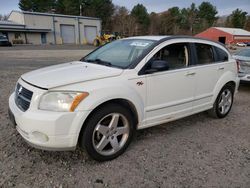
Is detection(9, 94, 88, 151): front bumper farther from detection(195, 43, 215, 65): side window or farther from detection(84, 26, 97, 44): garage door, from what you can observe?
detection(84, 26, 97, 44): garage door

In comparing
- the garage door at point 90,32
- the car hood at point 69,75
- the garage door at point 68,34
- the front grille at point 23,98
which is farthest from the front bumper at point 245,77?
the garage door at point 90,32

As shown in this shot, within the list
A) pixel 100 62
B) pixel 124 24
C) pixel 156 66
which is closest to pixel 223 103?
pixel 156 66

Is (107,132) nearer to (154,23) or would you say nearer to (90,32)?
(90,32)

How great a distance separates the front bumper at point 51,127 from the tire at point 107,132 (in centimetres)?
15

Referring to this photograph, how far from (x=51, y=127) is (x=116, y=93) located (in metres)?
0.88

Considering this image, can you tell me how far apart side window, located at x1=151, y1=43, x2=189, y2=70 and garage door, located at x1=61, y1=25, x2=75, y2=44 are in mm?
48200

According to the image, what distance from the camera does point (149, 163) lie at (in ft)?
9.48

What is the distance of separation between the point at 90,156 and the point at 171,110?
58.3 inches

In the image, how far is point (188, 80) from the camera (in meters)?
3.60

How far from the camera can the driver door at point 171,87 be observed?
319 centimetres

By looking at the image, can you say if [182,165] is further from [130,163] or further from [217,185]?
[130,163]

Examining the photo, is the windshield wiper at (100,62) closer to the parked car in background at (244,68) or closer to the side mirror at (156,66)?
the side mirror at (156,66)

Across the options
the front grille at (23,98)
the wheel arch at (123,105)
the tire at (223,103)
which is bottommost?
the tire at (223,103)

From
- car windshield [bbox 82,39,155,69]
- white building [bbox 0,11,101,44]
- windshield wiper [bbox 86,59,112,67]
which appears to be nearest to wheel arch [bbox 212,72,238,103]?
car windshield [bbox 82,39,155,69]
